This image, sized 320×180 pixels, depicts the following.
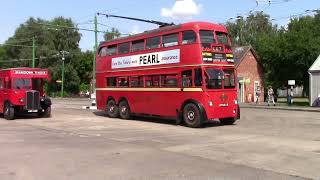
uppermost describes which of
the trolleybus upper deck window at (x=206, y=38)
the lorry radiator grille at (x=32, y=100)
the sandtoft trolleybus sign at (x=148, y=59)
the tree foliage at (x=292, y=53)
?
the tree foliage at (x=292, y=53)

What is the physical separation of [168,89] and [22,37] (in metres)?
83.0

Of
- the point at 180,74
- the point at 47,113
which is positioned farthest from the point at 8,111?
the point at 180,74

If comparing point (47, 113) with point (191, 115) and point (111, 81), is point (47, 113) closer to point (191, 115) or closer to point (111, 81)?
point (111, 81)

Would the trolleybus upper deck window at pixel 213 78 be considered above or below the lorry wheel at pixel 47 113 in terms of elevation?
above

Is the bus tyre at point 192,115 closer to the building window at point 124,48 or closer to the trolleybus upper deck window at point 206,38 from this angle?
the trolleybus upper deck window at point 206,38

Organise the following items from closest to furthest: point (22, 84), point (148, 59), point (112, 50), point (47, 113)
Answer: point (148, 59) → point (22, 84) → point (112, 50) → point (47, 113)

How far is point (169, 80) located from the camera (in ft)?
75.0

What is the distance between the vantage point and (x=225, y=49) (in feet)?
71.8

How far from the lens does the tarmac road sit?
34.0 ft

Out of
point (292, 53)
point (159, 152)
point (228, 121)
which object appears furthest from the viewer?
point (292, 53)

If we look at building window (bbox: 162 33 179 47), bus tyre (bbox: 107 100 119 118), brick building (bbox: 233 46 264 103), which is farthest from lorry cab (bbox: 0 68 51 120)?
brick building (bbox: 233 46 264 103)

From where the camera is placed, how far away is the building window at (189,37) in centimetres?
2125

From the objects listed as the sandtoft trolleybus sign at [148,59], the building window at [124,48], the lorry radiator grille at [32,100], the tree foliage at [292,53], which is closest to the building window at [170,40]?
the sandtoft trolleybus sign at [148,59]

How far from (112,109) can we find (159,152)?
13994 millimetres
